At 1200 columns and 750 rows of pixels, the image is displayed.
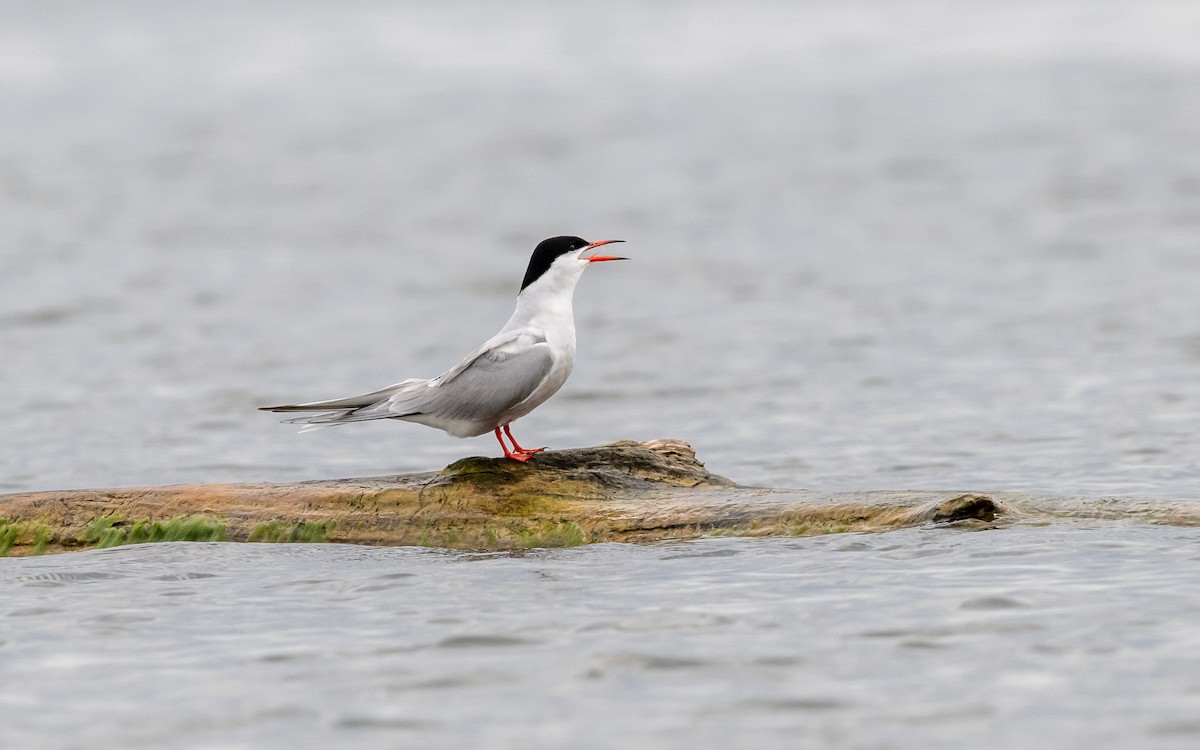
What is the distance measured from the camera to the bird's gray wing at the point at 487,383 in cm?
759

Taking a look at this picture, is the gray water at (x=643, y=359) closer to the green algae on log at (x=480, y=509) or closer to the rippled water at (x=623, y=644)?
the rippled water at (x=623, y=644)

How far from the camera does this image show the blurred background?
12.6m

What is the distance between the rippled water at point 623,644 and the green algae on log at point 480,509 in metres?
0.09

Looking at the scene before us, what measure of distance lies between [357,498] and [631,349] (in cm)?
963

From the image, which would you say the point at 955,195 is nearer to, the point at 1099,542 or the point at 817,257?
the point at 817,257

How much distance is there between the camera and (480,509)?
7.38 m

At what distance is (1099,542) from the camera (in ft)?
23.2

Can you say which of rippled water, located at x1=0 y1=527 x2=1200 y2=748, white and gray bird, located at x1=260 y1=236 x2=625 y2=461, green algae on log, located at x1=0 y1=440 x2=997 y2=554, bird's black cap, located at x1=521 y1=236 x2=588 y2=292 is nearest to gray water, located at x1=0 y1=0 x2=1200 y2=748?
rippled water, located at x1=0 y1=527 x2=1200 y2=748

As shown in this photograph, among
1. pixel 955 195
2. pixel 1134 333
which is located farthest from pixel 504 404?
pixel 955 195

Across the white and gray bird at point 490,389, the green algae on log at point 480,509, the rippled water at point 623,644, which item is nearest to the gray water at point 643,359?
the rippled water at point 623,644

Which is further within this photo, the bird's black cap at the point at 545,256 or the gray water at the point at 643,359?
the bird's black cap at the point at 545,256

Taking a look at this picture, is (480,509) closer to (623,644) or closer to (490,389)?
(490,389)

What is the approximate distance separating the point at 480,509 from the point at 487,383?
0.62m

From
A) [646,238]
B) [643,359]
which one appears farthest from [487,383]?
[646,238]
